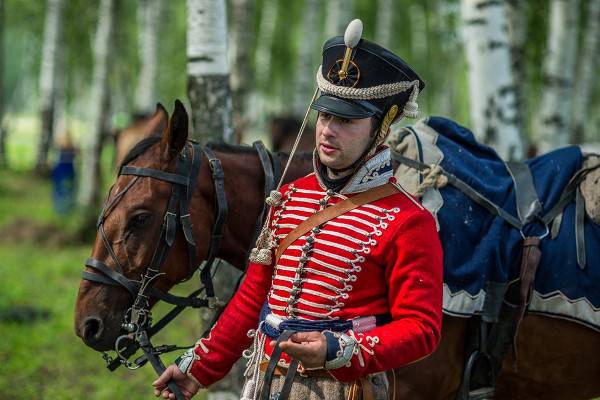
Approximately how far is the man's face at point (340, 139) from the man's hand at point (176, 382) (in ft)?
2.89

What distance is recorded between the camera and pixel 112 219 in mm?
2914

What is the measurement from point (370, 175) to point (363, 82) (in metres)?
0.30

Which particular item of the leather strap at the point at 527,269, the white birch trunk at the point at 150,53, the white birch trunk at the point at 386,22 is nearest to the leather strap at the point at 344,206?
the leather strap at the point at 527,269

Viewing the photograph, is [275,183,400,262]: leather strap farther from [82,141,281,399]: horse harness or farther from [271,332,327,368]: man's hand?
[82,141,281,399]: horse harness

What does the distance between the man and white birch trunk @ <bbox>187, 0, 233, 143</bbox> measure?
182cm

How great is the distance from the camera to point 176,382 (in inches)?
102

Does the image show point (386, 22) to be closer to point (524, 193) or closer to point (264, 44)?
point (264, 44)

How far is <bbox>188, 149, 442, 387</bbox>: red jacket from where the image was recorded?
2230 millimetres

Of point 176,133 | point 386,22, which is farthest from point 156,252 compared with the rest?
point 386,22

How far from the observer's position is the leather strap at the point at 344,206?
243 cm

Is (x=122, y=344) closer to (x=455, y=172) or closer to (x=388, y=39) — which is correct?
(x=455, y=172)

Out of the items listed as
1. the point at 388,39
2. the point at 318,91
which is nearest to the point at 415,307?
the point at 318,91

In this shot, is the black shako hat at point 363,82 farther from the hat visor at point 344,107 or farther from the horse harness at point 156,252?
the horse harness at point 156,252

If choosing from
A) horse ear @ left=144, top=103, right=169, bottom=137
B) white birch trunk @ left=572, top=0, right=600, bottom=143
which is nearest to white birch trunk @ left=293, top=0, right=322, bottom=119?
white birch trunk @ left=572, top=0, right=600, bottom=143
